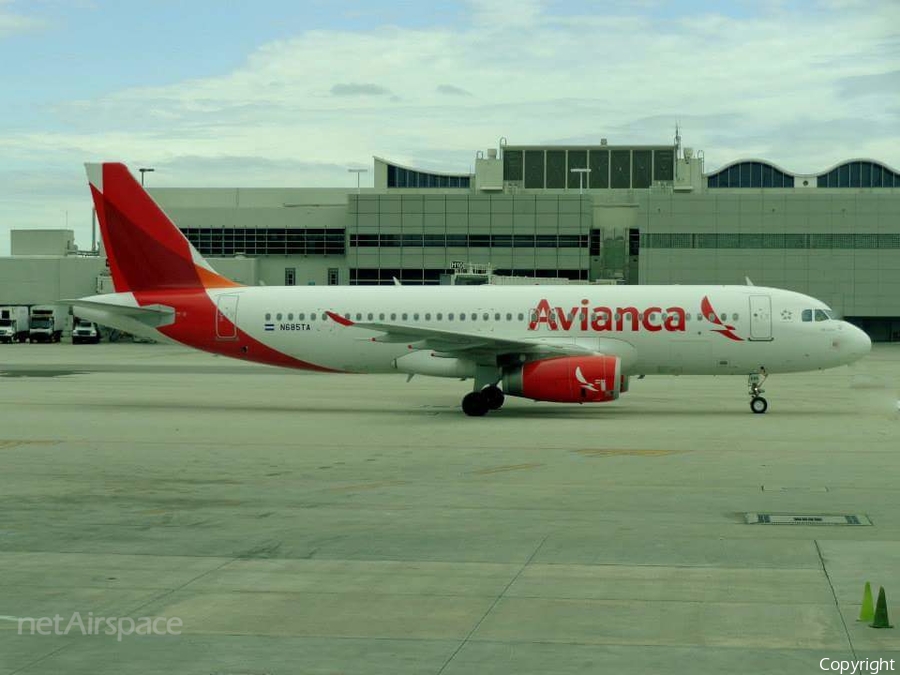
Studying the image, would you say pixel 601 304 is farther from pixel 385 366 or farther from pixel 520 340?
pixel 385 366

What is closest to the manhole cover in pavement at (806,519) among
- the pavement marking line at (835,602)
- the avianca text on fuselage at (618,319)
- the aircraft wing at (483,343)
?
the pavement marking line at (835,602)

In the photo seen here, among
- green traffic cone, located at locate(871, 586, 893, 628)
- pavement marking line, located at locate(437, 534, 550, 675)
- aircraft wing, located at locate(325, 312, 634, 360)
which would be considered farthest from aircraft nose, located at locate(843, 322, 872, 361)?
green traffic cone, located at locate(871, 586, 893, 628)

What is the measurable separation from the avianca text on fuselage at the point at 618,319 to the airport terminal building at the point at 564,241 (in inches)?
1952

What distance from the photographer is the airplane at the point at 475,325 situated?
31.8 meters

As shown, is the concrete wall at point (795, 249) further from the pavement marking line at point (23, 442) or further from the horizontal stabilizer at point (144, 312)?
the pavement marking line at point (23, 442)

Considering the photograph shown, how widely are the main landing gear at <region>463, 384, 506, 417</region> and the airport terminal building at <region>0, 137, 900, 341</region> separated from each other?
51.0m

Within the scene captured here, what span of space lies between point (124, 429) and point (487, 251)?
63.6 m

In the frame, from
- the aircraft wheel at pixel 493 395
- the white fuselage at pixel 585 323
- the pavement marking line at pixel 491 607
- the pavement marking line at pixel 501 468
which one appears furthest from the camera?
the white fuselage at pixel 585 323

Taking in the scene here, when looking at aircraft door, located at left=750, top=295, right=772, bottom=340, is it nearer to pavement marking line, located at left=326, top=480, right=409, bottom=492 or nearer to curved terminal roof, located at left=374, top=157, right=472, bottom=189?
pavement marking line, located at left=326, top=480, right=409, bottom=492

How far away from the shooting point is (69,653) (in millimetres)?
A: 10156

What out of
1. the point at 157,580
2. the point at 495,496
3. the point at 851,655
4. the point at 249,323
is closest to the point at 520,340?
the point at 249,323

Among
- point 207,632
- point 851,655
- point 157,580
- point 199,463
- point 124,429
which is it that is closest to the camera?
point 851,655

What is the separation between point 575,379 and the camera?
3058cm

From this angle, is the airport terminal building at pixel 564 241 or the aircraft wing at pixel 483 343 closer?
the aircraft wing at pixel 483 343
